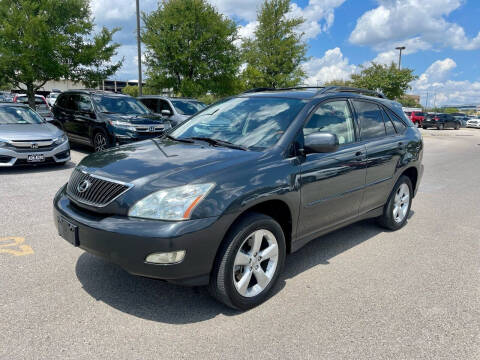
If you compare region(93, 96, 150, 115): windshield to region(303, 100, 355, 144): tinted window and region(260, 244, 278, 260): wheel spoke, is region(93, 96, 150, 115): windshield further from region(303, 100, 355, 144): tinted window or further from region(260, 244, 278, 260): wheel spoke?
region(260, 244, 278, 260): wheel spoke

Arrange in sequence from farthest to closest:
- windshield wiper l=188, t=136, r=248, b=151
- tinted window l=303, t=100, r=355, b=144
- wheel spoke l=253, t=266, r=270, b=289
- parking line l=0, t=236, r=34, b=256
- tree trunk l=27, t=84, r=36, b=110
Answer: tree trunk l=27, t=84, r=36, b=110, parking line l=0, t=236, r=34, b=256, tinted window l=303, t=100, r=355, b=144, windshield wiper l=188, t=136, r=248, b=151, wheel spoke l=253, t=266, r=270, b=289

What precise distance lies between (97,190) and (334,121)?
237cm

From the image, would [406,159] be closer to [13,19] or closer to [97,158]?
[97,158]

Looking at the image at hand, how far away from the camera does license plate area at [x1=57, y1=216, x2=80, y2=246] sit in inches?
114

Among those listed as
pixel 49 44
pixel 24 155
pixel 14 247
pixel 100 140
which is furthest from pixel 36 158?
pixel 49 44

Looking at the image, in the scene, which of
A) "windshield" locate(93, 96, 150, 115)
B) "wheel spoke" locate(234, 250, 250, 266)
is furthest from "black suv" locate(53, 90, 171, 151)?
"wheel spoke" locate(234, 250, 250, 266)

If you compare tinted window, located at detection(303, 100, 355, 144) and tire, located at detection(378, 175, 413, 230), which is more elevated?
tinted window, located at detection(303, 100, 355, 144)

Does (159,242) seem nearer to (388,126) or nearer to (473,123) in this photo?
(388,126)

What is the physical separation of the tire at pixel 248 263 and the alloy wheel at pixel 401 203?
237 centimetres

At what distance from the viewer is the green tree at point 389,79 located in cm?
3712

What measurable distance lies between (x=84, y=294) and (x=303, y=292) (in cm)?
180

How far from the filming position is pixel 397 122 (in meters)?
5.02

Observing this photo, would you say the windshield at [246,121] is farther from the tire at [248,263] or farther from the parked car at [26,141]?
the parked car at [26,141]

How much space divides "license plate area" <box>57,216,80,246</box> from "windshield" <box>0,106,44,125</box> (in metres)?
6.58
